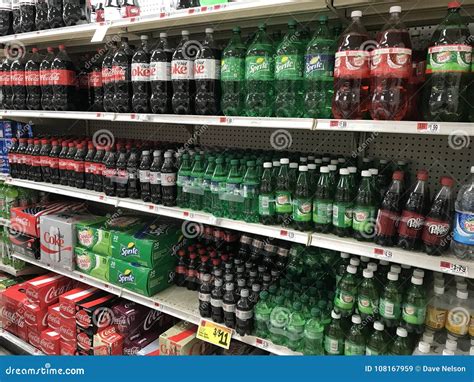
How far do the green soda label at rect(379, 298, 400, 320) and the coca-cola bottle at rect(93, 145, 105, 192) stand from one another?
187 centimetres

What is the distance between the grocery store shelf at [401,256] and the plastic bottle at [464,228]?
1.5 inches

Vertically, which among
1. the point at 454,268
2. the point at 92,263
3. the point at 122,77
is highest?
the point at 122,77

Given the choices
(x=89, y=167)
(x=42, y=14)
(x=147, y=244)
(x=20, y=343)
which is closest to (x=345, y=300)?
(x=147, y=244)

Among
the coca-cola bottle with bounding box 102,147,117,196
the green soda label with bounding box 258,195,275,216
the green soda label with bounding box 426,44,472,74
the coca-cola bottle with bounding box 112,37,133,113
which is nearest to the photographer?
the green soda label with bounding box 426,44,472,74

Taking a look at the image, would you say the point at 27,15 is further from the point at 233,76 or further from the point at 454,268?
the point at 454,268

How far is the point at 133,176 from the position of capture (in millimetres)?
2311

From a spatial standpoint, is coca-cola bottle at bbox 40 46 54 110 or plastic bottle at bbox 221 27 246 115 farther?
coca-cola bottle at bbox 40 46 54 110

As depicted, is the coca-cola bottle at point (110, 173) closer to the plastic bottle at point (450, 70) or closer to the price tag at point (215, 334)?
the price tag at point (215, 334)

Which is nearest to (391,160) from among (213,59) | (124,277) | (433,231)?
(433,231)

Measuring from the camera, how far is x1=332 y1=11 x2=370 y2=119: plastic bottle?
1508 mm

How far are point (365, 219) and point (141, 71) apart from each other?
1474 millimetres

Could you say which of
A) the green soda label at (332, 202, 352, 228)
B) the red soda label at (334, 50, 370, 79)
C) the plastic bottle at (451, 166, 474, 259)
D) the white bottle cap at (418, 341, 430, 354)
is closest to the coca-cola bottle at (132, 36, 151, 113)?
the red soda label at (334, 50, 370, 79)

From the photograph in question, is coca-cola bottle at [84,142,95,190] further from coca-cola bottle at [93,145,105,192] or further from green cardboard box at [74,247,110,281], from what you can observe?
green cardboard box at [74,247,110,281]

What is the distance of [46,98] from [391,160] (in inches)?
95.6
